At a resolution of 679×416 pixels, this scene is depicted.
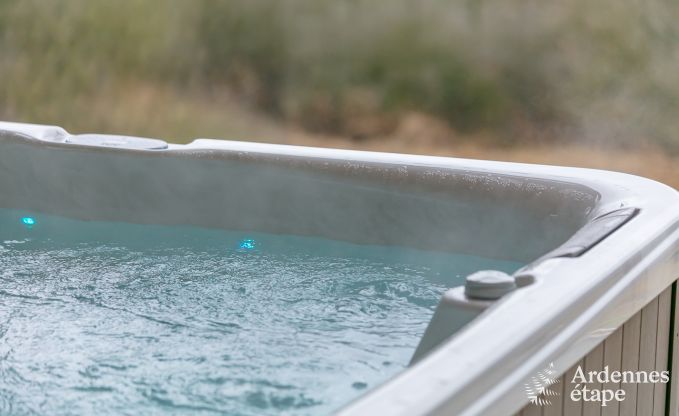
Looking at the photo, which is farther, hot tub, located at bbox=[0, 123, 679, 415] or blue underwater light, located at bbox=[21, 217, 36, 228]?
blue underwater light, located at bbox=[21, 217, 36, 228]

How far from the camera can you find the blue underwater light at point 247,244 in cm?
212

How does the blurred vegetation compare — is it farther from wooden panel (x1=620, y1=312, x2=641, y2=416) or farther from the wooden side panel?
wooden panel (x1=620, y1=312, x2=641, y2=416)

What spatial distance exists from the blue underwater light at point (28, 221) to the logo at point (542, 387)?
5.69ft

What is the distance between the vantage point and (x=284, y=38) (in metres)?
4.32

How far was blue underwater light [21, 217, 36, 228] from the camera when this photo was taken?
2.36 meters

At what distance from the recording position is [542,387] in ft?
3.07

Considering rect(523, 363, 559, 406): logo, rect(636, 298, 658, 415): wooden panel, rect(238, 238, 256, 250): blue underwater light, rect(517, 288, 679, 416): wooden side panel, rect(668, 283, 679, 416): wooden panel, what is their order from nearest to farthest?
rect(523, 363, 559, 406): logo < rect(517, 288, 679, 416): wooden side panel < rect(636, 298, 658, 415): wooden panel < rect(668, 283, 679, 416): wooden panel < rect(238, 238, 256, 250): blue underwater light

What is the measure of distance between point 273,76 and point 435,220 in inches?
98.2

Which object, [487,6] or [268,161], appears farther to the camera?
[487,6]

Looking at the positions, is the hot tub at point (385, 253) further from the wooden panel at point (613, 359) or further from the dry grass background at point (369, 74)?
the dry grass background at point (369, 74)

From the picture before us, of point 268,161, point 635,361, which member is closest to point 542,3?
point 268,161

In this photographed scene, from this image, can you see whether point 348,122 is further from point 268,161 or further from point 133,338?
point 133,338

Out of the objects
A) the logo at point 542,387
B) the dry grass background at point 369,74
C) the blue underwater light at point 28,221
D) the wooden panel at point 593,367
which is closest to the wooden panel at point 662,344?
the wooden panel at point 593,367

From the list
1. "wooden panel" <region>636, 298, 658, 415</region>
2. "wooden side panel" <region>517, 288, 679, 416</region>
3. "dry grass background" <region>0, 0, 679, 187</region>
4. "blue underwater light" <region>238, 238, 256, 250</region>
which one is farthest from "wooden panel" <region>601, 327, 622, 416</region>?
"dry grass background" <region>0, 0, 679, 187</region>
